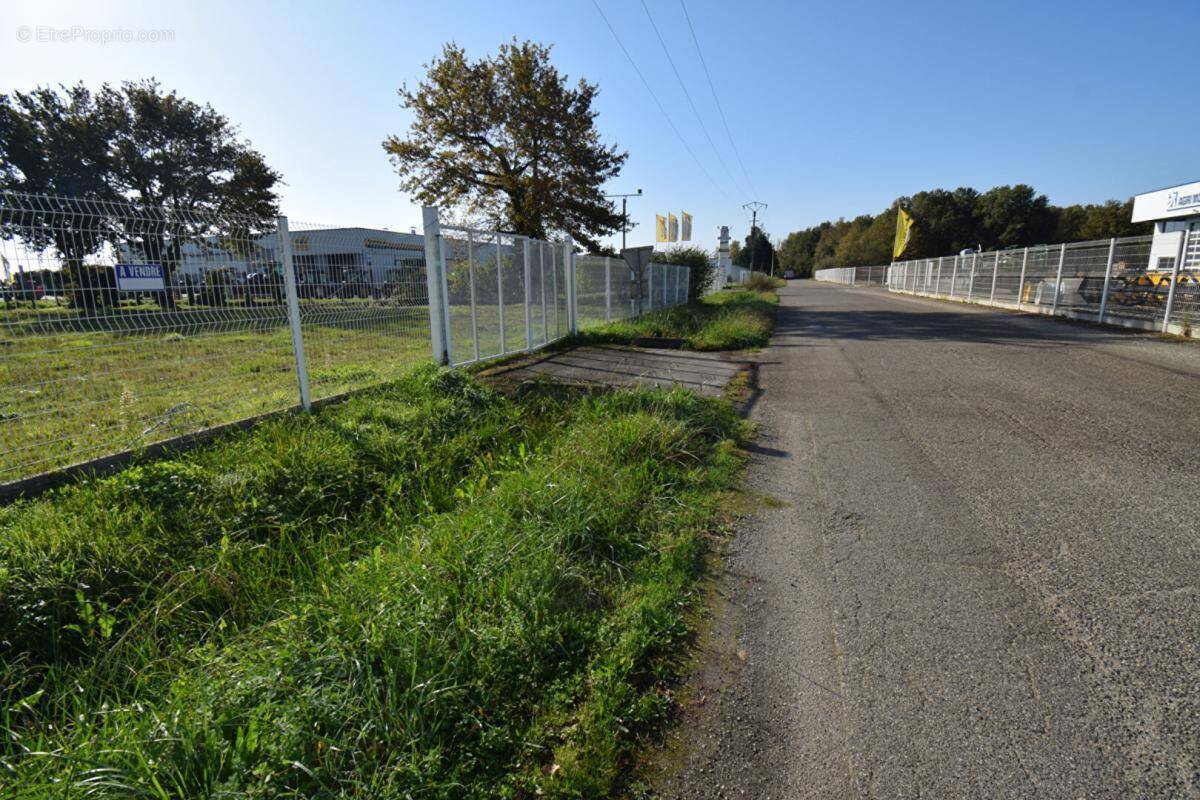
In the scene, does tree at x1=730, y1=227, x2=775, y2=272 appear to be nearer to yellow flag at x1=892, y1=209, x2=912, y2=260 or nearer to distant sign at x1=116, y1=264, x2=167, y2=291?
yellow flag at x1=892, y1=209, x2=912, y2=260

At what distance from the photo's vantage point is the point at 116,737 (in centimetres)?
184

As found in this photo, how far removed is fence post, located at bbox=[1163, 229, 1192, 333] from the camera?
11.7 m

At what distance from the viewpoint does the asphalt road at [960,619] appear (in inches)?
71.1

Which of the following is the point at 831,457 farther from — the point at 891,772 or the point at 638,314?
the point at 638,314

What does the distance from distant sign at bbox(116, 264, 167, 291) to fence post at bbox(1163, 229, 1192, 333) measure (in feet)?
56.9

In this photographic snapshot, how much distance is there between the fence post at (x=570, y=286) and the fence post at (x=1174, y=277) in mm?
12783

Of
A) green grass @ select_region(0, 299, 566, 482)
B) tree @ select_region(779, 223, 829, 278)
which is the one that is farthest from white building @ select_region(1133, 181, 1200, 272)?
tree @ select_region(779, 223, 829, 278)

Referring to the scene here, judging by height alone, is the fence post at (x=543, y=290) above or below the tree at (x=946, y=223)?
below

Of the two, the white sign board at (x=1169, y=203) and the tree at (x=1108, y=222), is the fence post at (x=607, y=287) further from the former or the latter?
the tree at (x=1108, y=222)

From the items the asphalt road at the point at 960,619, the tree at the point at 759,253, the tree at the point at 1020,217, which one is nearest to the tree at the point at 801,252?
the tree at the point at 759,253

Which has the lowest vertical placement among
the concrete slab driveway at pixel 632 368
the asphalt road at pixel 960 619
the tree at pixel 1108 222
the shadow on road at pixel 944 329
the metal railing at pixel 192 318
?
the asphalt road at pixel 960 619

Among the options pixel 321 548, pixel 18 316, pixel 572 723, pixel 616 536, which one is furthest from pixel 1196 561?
pixel 18 316

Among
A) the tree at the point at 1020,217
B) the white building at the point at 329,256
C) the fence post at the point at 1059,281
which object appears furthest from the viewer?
the tree at the point at 1020,217

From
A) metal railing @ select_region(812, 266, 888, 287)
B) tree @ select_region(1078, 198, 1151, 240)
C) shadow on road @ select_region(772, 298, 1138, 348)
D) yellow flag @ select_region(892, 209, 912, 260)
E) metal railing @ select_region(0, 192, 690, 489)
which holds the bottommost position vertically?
shadow on road @ select_region(772, 298, 1138, 348)
